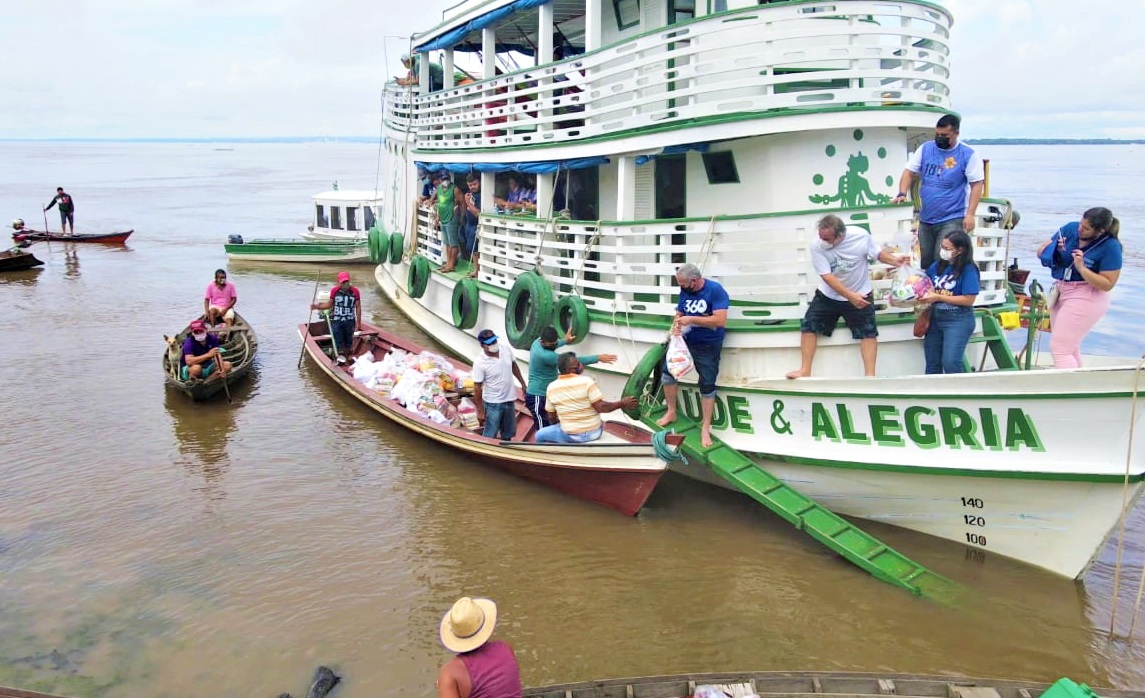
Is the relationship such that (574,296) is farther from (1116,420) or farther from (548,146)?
(1116,420)

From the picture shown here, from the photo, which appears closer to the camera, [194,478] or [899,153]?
[899,153]

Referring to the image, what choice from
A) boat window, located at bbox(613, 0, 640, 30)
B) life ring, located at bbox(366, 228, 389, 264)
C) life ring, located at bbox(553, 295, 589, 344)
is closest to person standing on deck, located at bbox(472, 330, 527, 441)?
life ring, located at bbox(553, 295, 589, 344)

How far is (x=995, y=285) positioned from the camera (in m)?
8.06

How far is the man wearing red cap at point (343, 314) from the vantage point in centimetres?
1321

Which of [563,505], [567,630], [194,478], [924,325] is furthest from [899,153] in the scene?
[194,478]

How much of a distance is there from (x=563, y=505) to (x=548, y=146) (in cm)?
450

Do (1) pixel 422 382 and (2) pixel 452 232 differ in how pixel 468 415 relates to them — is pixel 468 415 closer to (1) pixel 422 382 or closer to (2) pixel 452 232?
(1) pixel 422 382

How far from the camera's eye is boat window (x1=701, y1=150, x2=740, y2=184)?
870 centimetres

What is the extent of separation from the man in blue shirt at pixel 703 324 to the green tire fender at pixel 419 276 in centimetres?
797

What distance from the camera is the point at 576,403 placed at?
8016 mm

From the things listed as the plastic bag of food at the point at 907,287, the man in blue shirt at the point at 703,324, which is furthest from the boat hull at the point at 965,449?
the plastic bag of food at the point at 907,287

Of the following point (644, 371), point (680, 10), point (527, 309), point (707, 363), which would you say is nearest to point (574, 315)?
point (527, 309)

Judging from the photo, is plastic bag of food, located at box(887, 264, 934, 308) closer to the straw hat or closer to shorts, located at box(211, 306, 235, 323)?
the straw hat

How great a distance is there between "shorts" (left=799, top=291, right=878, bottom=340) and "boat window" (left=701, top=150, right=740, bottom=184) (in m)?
2.06
